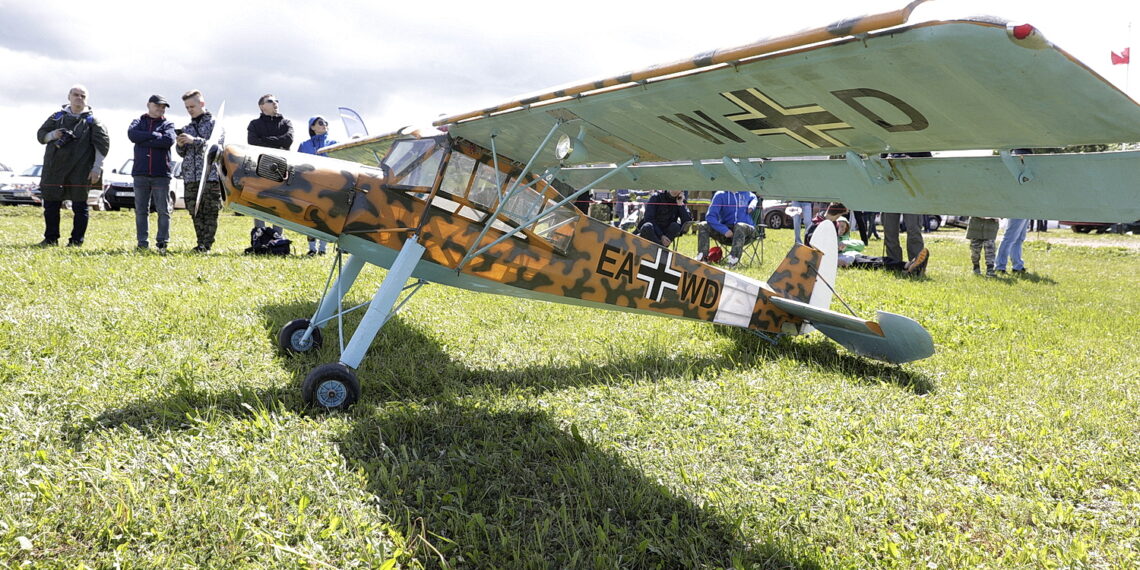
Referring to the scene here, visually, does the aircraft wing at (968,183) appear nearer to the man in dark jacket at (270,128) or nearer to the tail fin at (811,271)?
the tail fin at (811,271)

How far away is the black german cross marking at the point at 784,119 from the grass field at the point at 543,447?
1763 mm

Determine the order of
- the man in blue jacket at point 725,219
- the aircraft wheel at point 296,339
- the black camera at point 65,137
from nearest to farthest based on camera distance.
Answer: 1. the aircraft wheel at point 296,339
2. the black camera at point 65,137
3. the man in blue jacket at point 725,219

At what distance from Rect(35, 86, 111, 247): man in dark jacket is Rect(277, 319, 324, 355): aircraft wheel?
298 inches

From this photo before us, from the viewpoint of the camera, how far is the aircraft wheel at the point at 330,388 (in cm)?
384

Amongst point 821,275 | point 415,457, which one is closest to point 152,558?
point 415,457

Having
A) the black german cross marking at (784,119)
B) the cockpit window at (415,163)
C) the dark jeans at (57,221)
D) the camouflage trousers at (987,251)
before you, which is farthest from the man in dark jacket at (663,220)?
the dark jeans at (57,221)

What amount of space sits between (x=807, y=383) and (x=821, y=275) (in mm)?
2058

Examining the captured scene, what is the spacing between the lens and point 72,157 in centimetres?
1005

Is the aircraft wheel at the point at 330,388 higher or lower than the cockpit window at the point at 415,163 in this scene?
lower

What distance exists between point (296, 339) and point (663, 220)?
318 inches

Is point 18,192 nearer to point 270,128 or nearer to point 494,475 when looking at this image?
point 270,128

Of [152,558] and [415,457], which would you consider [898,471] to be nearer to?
[415,457]

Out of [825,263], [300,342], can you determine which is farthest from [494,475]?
[825,263]

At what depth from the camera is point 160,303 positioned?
602 centimetres
